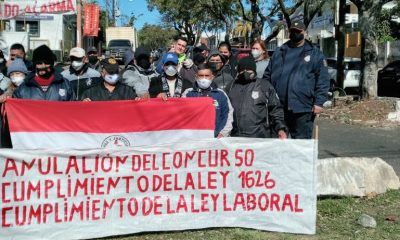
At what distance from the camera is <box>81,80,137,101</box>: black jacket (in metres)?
5.93

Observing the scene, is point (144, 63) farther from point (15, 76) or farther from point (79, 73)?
point (15, 76)

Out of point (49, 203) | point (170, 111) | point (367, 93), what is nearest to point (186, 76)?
point (170, 111)

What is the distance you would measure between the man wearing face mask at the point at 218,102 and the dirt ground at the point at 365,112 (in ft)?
26.8

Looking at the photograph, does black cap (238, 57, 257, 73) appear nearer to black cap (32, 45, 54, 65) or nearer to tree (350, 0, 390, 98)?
black cap (32, 45, 54, 65)

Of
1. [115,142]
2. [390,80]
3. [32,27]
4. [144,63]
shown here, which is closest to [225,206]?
[115,142]

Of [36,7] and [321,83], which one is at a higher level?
[36,7]

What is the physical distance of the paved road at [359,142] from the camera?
9.80 metres

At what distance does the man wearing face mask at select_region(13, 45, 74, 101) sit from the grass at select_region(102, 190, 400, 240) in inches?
67.2

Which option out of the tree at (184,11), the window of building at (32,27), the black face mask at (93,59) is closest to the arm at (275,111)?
the black face mask at (93,59)

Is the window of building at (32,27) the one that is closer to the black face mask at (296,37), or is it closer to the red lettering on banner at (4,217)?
the black face mask at (296,37)

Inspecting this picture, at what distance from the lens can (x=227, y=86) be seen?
6359mm

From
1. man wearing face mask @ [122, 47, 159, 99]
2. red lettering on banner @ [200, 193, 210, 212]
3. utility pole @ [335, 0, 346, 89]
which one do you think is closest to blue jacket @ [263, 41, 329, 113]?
red lettering on banner @ [200, 193, 210, 212]

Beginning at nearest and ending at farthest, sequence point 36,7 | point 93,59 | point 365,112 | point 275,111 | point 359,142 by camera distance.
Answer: point 275,111 → point 93,59 → point 359,142 → point 365,112 → point 36,7

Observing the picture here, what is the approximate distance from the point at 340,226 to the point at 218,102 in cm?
177
